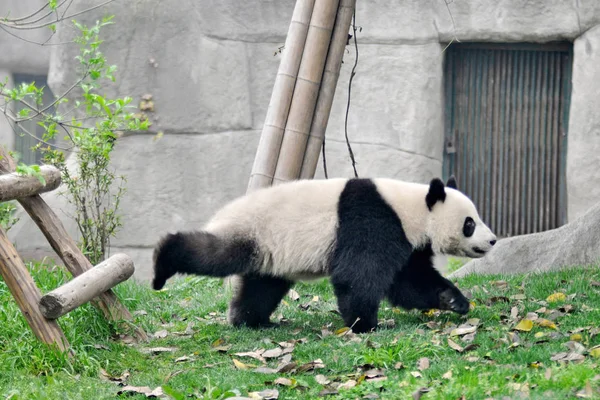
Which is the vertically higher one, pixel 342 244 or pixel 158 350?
pixel 342 244

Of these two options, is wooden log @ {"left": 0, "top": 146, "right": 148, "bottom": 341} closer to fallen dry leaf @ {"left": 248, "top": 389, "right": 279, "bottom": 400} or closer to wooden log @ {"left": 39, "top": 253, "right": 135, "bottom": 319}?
wooden log @ {"left": 39, "top": 253, "right": 135, "bottom": 319}

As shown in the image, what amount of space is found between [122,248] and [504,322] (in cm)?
687

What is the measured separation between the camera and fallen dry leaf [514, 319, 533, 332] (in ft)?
17.8

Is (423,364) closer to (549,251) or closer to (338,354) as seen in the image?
(338,354)

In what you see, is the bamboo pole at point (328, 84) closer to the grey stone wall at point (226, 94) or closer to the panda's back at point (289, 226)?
the panda's back at point (289, 226)

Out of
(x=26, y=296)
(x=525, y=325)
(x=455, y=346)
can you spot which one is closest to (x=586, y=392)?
(x=455, y=346)

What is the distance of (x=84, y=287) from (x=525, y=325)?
2.88 m

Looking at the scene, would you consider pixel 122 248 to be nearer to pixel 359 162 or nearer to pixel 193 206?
pixel 193 206

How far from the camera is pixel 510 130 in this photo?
1130cm

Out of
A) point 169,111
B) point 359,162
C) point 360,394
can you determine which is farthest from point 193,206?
point 360,394

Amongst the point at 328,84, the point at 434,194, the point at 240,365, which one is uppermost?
the point at 328,84

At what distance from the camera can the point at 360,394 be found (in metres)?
4.43

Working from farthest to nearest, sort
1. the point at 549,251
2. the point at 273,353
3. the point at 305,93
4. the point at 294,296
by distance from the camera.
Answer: the point at 549,251 → the point at 294,296 → the point at 305,93 → the point at 273,353

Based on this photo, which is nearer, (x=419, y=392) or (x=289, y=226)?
(x=419, y=392)
